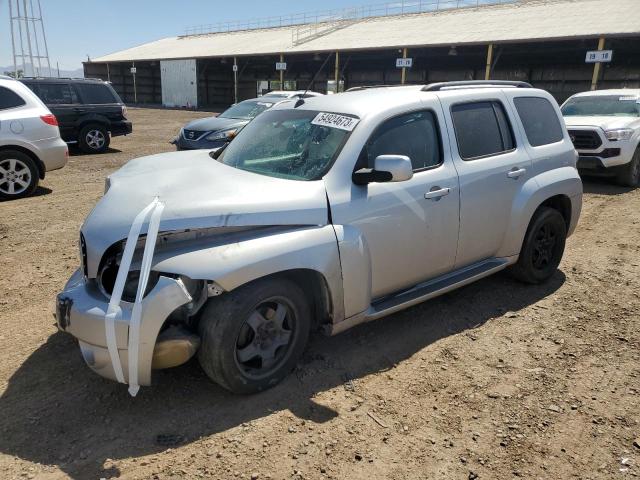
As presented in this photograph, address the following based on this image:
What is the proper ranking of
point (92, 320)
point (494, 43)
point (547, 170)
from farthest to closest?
point (494, 43) < point (547, 170) < point (92, 320)

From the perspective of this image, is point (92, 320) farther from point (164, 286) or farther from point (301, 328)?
point (301, 328)

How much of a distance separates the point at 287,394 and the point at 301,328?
41 centimetres

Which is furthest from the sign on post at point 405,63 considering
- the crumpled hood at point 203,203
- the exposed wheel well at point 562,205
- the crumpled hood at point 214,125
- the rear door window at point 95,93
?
the crumpled hood at point 203,203

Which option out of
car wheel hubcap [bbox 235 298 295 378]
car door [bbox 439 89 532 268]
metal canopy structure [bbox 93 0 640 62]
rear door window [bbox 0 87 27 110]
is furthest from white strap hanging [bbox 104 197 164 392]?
metal canopy structure [bbox 93 0 640 62]

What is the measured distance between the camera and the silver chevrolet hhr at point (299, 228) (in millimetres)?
2773

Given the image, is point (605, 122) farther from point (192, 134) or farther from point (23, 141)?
point (23, 141)

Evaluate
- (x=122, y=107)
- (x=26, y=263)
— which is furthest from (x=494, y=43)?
(x=26, y=263)

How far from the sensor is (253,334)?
3059 millimetres

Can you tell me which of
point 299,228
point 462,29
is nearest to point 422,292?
point 299,228

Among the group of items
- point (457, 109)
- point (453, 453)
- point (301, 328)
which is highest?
point (457, 109)

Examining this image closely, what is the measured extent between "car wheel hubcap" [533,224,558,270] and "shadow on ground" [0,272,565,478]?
4.67ft

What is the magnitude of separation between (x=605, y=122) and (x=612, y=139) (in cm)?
59

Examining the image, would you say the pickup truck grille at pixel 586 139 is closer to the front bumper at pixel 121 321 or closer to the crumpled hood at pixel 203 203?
the crumpled hood at pixel 203 203

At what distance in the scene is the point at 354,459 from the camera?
8.76 feet
